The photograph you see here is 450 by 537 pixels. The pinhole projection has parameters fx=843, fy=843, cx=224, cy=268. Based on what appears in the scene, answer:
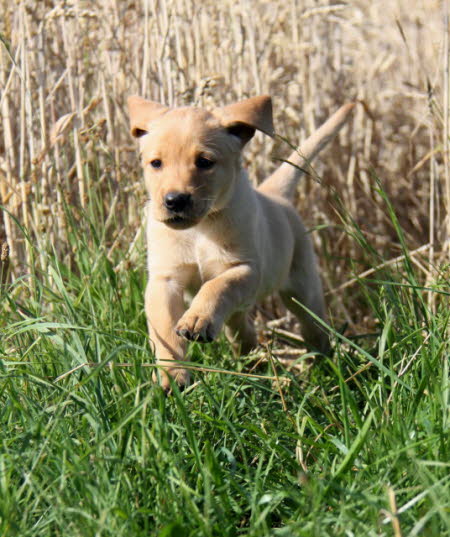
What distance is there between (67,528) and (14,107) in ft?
9.01

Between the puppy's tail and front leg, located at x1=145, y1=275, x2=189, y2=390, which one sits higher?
the puppy's tail

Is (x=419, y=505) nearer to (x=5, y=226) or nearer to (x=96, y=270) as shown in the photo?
(x=96, y=270)

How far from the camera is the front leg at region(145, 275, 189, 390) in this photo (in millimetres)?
2775

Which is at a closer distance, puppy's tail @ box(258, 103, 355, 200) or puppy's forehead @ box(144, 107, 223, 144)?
puppy's forehead @ box(144, 107, 223, 144)

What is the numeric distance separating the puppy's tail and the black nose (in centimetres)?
94

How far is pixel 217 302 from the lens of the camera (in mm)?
2773

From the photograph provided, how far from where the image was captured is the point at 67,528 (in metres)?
1.80

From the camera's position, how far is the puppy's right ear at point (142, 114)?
317cm

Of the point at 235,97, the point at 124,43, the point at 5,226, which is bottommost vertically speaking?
the point at 5,226

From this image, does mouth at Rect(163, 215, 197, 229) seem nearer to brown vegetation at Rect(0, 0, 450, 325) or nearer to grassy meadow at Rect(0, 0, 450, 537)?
grassy meadow at Rect(0, 0, 450, 537)

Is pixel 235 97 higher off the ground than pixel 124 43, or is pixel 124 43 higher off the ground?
pixel 124 43

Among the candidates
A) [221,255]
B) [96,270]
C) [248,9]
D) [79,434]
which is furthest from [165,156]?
[248,9]

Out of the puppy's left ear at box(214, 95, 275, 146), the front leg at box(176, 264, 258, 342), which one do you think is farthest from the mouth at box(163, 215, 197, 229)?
the puppy's left ear at box(214, 95, 275, 146)

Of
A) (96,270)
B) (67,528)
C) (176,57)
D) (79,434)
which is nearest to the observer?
(67,528)
